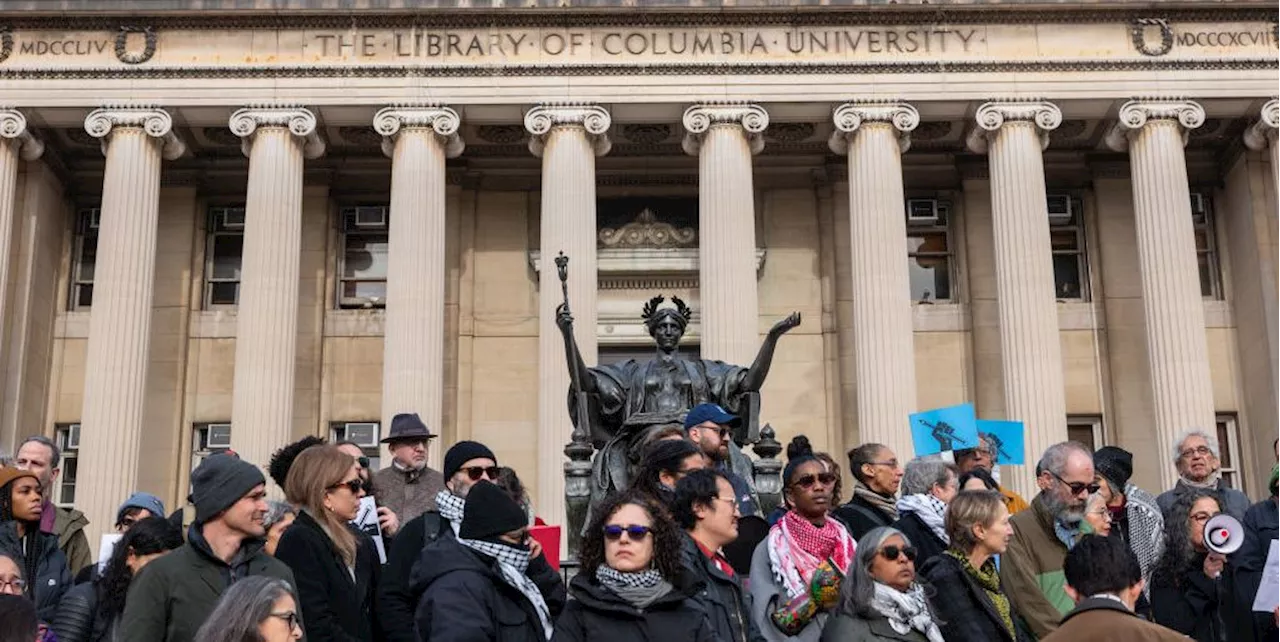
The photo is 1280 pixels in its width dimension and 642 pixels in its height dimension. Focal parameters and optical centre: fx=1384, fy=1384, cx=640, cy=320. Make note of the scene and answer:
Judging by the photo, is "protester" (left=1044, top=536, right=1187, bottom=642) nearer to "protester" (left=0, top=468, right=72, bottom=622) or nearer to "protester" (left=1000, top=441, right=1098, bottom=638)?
"protester" (left=1000, top=441, right=1098, bottom=638)

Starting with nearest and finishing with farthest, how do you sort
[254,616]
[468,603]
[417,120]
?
[254,616] → [468,603] → [417,120]

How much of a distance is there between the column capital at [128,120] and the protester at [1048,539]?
1937 cm

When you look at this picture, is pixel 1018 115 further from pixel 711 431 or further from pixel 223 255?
pixel 711 431

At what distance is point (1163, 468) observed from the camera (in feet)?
75.5

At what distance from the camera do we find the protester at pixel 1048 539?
8.33 metres

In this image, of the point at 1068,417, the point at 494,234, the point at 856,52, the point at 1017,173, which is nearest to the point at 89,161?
the point at 494,234

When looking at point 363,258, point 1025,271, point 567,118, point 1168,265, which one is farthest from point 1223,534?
point 363,258

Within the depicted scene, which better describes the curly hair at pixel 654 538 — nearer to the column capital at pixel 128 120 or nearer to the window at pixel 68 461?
the column capital at pixel 128 120

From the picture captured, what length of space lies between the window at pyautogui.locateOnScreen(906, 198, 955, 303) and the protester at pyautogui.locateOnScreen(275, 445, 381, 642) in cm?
2128

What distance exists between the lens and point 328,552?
7070mm

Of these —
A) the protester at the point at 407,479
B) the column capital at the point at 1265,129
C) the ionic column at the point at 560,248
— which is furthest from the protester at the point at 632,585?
the column capital at the point at 1265,129

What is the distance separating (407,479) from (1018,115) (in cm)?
1647

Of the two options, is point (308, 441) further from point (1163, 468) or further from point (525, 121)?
point (1163, 468)

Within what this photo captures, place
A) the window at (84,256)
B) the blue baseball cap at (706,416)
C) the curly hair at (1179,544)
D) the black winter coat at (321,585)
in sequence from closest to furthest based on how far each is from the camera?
the black winter coat at (321,585), the blue baseball cap at (706,416), the curly hair at (1179,544), the window at (84,256)
